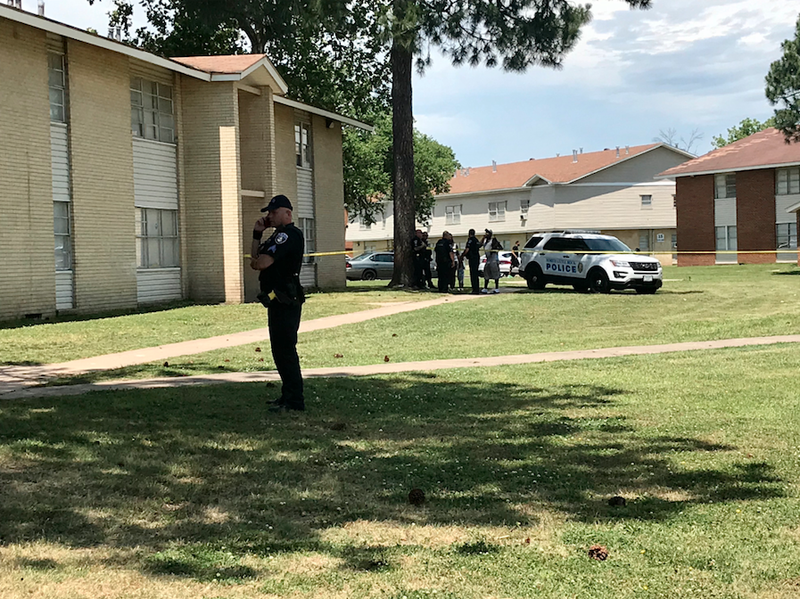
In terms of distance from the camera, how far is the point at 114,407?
8.70m

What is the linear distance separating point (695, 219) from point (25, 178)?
136ft

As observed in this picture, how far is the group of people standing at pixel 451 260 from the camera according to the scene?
2616 centimetres

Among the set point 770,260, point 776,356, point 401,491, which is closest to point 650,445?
point 401,491

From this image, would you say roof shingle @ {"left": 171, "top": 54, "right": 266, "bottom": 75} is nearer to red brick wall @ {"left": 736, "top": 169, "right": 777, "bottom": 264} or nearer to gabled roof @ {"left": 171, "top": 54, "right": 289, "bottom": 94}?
gabled roof @ {"left": 171, "top": 54, "right": 289, "bottom": 94}

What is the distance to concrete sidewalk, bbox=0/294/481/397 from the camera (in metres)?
11.1

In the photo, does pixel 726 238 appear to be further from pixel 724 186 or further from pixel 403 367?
pixel 403 367

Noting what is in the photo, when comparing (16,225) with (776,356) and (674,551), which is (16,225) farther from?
(674,551)

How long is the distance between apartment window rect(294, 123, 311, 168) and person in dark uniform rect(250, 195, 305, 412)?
2421cm

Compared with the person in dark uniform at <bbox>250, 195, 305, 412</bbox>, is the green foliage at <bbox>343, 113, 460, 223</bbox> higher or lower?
higher

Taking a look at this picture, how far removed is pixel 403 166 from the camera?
101ft

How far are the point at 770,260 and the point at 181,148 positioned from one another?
3548cm

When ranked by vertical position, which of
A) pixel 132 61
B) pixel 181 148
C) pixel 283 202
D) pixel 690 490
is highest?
pixel 132 61

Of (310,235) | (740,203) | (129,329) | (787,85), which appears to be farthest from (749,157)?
(129,329)

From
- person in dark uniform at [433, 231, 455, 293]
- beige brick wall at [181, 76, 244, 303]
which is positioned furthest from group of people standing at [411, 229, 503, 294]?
beige brick wall at [181, 76, 244, 303]
